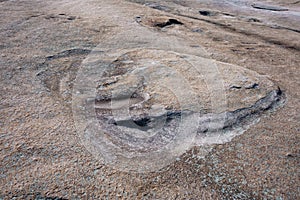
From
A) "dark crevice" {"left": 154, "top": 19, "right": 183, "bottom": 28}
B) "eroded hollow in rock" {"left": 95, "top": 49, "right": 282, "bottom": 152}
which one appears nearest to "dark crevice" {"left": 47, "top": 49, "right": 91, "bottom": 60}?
"eroded hollow in rock" {"left": 95, "top": 49, "right": 282, "bottom": 152}

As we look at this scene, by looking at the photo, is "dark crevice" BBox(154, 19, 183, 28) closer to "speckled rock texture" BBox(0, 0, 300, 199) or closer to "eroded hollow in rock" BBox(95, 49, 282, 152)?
"speckled rock texture" BBox(0, 0, 300, 199)

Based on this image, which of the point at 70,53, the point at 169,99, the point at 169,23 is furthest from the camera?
the point at 169,23

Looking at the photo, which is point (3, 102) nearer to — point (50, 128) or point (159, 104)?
point (50, 128)

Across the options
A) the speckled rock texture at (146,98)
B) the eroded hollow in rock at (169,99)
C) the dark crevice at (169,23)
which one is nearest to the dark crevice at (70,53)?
the speckled rock texture at (146,98)

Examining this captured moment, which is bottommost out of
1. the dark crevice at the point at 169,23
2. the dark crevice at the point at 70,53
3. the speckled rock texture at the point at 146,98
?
the speckled rock texture at the point at 146,98

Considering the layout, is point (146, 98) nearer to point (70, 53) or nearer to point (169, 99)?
point (169, 99)

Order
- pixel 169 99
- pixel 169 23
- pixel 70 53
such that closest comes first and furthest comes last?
pixel 169 99, pixel 70 53, pixel 169 23

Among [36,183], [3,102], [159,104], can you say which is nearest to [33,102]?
[3,102]

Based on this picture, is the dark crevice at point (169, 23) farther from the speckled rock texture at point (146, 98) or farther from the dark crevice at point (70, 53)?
the dark crevice at point (70, 53)

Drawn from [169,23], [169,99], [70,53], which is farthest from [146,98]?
[169,23]
